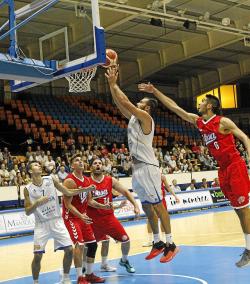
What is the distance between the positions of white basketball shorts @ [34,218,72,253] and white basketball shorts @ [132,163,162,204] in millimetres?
1415

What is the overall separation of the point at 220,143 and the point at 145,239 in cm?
715

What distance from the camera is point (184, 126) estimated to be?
3100 cm

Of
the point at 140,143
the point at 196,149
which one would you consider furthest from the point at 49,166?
the point at 140,143

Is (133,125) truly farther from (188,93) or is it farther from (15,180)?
(188,93)

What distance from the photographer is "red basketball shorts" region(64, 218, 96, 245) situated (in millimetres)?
7617

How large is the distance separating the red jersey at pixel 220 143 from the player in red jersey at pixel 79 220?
2.30 meters

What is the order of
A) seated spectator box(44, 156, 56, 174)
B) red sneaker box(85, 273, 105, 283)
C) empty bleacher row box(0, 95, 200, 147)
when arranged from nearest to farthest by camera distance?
1. red sneaker box(85, 273, 105, 283)
2. seated spectator box(44, 156, 56, 174)
3. empty bleacher row box(0, 95, 200, 147)

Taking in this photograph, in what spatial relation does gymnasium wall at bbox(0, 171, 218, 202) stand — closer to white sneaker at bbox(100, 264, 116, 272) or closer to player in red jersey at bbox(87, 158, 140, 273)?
white sneaker at bbox(100, 264, 116, 272)

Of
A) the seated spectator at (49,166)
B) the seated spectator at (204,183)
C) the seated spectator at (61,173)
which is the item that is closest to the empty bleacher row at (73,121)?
the seated spectator at (49,166)

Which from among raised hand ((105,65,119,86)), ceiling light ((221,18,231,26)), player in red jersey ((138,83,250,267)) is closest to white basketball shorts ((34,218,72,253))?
raised hand ((105,65,119,86))

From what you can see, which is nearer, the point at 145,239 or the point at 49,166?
the point at 145,239

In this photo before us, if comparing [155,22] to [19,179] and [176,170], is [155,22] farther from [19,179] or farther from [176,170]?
[19,179]

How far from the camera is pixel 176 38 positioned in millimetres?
26172

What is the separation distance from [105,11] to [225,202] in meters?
9.08
